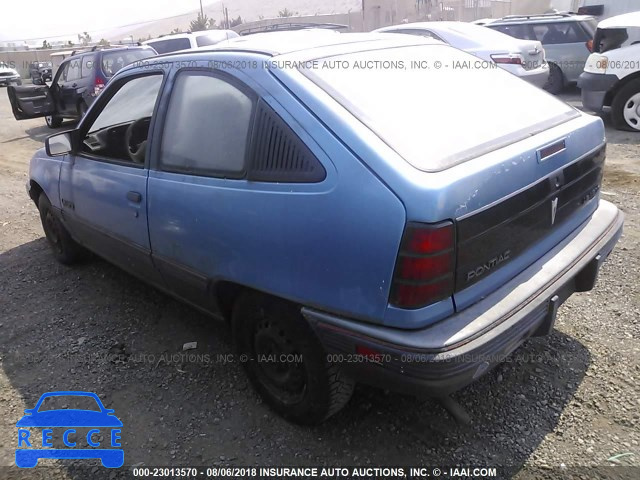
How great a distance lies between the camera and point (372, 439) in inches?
96.3

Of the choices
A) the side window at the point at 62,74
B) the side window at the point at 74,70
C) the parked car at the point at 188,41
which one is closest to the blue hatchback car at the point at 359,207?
the side window at the point at 74,70

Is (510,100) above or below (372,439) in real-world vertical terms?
above

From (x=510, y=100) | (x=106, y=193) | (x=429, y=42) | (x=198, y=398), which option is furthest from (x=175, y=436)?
(x=429, y=42)

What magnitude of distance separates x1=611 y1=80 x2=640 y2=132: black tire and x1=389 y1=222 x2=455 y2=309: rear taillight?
6945 mm

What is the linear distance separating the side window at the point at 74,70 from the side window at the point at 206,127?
32.8ft

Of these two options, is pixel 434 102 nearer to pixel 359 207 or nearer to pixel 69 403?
pixel 359 207

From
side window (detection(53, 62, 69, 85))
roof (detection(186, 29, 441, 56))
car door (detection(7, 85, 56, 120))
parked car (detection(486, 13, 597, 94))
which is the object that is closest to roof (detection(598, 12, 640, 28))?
parked car (detection(486, 13, 597, 94))

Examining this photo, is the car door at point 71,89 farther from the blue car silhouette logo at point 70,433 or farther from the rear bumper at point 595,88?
the blue car silhouette logo at point 70,433

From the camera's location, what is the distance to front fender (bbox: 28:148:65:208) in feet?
12.7

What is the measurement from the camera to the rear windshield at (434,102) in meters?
2.08

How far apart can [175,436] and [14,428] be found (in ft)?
2.93

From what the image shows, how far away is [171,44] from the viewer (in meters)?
12.2

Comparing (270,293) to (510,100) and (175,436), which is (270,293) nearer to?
(175,436)

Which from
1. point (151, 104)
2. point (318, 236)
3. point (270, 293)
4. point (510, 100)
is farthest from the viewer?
point (151, 104)
